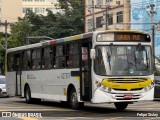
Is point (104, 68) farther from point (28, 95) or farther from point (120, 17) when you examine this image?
point (120, 17)

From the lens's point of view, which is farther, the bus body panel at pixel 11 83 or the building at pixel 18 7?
the building at pixel 18 7

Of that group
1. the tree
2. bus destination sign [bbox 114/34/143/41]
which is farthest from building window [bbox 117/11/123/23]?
bus destination sign [bbox 114/34/143/41]

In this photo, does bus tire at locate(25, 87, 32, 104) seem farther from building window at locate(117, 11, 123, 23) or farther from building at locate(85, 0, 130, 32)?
building window at locate(117, 11, 123, 23)

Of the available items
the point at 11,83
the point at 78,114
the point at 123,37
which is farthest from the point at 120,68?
the point at 11,83

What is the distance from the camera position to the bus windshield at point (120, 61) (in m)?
17.8

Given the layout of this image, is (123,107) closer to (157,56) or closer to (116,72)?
(116,72)

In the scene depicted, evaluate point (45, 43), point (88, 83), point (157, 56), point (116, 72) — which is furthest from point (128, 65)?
point (157, 56)

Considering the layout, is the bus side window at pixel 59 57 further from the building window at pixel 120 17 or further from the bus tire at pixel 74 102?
the building window at pixel 120 17

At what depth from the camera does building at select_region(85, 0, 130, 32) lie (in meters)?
58.4

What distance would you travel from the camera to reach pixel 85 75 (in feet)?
61.5

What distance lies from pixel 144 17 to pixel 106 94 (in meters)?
38.6

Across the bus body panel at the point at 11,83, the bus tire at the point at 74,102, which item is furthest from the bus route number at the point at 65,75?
the bus body panel at the point at 11,83

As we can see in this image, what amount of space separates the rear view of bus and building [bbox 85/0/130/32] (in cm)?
3591

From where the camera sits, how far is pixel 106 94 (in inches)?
695
